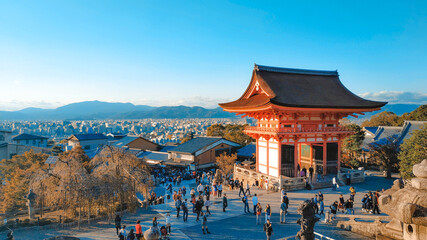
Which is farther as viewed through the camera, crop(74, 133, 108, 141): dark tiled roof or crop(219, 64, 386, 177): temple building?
crop(74, 133, 108, 141): dark tiled roof

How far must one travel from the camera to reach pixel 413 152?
24000 mm

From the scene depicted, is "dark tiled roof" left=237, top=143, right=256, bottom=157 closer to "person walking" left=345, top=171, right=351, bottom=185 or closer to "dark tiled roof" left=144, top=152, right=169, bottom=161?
"dark tiled roof" left=144, top=152, right=169, bottom=161

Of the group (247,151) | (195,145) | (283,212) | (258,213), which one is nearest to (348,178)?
(283,212)

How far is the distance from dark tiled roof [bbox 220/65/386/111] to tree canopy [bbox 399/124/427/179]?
13.8 feet

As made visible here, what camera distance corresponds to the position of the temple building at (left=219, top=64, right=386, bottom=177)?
2406 centimetres

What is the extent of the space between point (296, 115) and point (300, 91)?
3340 millimetres

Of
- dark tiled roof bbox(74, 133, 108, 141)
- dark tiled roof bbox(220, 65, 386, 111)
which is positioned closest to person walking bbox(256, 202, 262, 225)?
dark tiled roof bbox(220, 65, 386, 111)

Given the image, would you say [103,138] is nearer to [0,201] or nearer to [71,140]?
[71,140]

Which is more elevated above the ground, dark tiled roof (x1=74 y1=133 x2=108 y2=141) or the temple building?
the temple building

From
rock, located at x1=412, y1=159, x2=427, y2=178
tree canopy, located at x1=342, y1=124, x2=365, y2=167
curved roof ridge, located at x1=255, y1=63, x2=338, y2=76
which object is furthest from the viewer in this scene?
tree canopy, located at x1=342, y1=124, x2=365, y2=167

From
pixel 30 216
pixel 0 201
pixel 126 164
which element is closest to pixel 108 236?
pixel 126 164

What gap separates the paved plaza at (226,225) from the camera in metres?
13.8

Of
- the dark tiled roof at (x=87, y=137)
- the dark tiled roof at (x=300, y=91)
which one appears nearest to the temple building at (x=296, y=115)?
the dark tiled roof at (x=300, y=91)

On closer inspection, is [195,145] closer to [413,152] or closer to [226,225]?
[413,152]
